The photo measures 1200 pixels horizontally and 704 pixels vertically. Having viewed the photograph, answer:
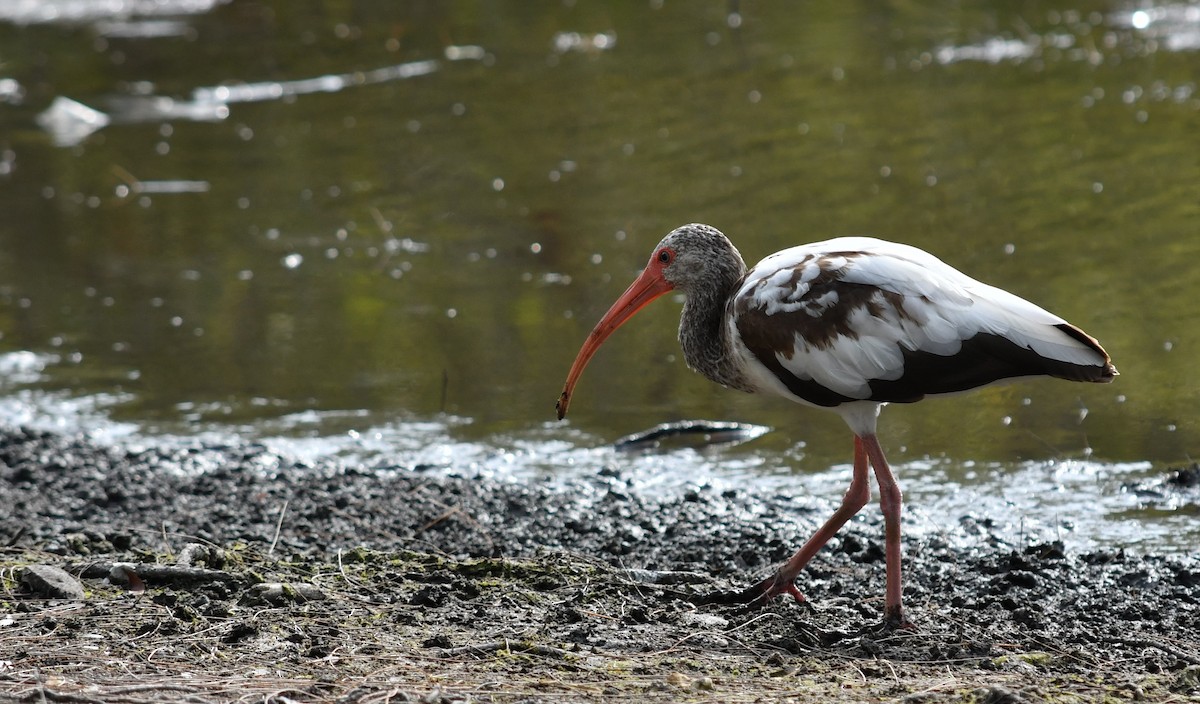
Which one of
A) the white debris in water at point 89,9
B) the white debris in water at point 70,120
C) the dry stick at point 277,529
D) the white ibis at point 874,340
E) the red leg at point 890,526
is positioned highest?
the white debris in water at point 89,9

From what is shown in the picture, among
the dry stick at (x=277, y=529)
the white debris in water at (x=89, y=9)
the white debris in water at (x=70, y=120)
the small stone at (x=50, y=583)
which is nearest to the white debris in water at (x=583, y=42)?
the white debris in water at (x=70, y=120)

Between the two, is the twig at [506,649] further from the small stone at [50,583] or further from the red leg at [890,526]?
the small stone at [50,583]

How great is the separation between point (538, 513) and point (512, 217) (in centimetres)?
577

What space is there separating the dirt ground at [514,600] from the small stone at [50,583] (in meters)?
0.02

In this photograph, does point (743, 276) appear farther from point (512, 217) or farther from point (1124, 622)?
point (512, 217)

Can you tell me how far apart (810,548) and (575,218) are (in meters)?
6.69

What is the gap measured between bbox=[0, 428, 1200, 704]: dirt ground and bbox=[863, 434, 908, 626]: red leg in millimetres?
115

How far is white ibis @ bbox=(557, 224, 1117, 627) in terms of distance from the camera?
4.98 meters

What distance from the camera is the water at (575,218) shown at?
7438 mm

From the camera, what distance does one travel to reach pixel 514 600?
17.0 feet

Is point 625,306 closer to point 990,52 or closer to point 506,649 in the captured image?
point 506,649

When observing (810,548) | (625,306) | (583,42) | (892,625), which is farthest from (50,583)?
(583,42)

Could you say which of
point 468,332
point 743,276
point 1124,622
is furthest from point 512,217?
point 1124,622

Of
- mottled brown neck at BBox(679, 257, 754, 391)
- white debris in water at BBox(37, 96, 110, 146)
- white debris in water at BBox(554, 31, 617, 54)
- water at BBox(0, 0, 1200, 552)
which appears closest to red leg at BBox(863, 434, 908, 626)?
mottled brown neck at BBox(679, 257, 754, 391)
